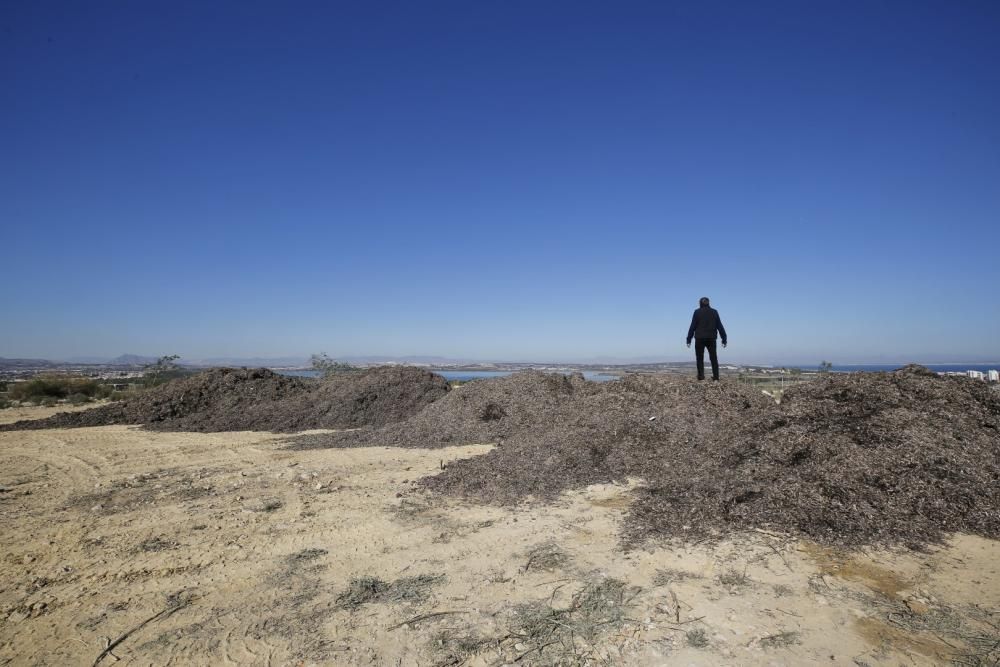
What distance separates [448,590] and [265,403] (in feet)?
40.7

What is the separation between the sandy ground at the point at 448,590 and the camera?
280 centimetres

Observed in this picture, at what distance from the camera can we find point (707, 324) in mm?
9789

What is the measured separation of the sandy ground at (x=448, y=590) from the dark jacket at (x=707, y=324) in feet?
17.5

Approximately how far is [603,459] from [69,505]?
6329 mm

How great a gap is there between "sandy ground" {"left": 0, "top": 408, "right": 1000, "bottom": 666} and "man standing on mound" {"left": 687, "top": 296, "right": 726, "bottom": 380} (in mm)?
5330

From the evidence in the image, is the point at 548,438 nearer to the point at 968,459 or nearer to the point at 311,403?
the point at 968,459

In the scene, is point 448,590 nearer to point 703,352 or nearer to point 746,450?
point 746,450

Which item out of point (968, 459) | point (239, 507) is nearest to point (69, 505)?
point (239, 507)

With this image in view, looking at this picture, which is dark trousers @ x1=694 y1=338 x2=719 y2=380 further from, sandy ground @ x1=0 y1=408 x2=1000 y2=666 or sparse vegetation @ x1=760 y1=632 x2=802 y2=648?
sparse vegetation @ x1=760 y1=632 x2=802 y2=648

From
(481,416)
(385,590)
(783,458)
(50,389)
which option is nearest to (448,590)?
(385,590)

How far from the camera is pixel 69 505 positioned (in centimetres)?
573

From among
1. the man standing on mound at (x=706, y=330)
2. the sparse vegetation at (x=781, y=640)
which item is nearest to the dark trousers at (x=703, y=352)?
the man standing on mound at (x=706, y=330)

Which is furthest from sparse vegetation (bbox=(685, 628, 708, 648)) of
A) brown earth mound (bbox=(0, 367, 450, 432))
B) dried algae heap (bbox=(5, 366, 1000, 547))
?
brown earth mound (bbox=(0, 367, 450, 432))

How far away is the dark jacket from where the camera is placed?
9.78 metres
